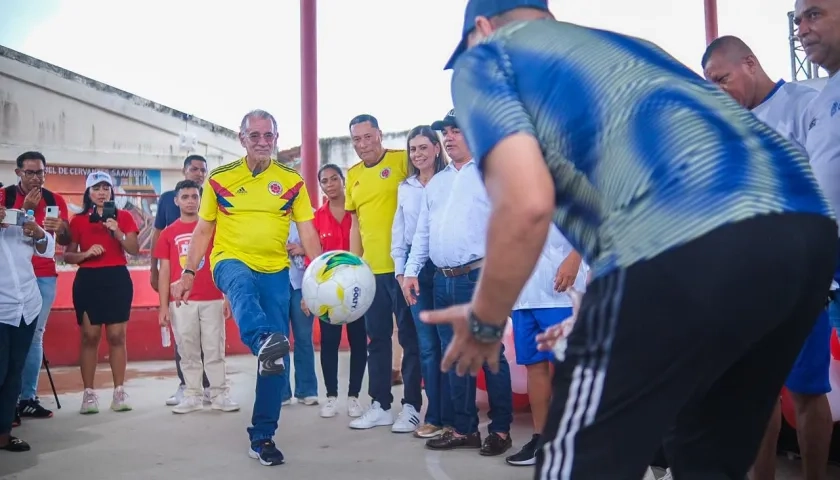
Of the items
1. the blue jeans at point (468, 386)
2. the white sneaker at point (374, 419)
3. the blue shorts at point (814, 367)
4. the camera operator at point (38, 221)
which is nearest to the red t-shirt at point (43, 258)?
the camera operator at point (38, 221)

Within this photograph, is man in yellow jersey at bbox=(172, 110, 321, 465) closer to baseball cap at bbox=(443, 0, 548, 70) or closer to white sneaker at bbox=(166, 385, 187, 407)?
white sneaker at bbox=(166, 385, 187, 407)

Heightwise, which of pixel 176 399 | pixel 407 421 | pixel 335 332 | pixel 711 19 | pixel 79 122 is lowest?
pixel 176 399

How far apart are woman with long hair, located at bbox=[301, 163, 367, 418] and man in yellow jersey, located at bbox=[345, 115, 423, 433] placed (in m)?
0.32

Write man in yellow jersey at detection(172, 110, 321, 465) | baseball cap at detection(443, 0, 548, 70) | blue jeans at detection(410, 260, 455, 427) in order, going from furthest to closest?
blue jeans at detection(410, 260, 455, 427) → man in yellow jersey at detection(172, 110, 321, 465) → baseball cap at detection(443, 0, 548, 70)

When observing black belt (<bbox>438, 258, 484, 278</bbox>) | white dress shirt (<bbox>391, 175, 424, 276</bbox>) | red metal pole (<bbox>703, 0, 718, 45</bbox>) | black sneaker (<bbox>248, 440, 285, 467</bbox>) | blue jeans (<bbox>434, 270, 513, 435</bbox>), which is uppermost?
red metal pole (<bbox>703, 0, 718, 45</bbox>)

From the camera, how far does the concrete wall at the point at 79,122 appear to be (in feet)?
53.3

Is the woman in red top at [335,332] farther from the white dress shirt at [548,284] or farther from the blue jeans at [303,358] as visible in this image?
the white dress shirt at [548,284]

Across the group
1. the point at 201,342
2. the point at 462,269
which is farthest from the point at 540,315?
the point at 201,342

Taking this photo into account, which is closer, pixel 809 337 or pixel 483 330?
pixel 483 330

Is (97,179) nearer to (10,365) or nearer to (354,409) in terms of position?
(10,365)

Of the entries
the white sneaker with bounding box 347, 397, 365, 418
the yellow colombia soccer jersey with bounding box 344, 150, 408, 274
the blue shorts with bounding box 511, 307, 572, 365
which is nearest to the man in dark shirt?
the white sneaker with bounding box 347, 397, 365, 418

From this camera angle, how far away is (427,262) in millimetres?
5051

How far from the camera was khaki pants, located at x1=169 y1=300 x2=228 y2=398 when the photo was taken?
6.14 m

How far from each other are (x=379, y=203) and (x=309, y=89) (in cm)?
585
